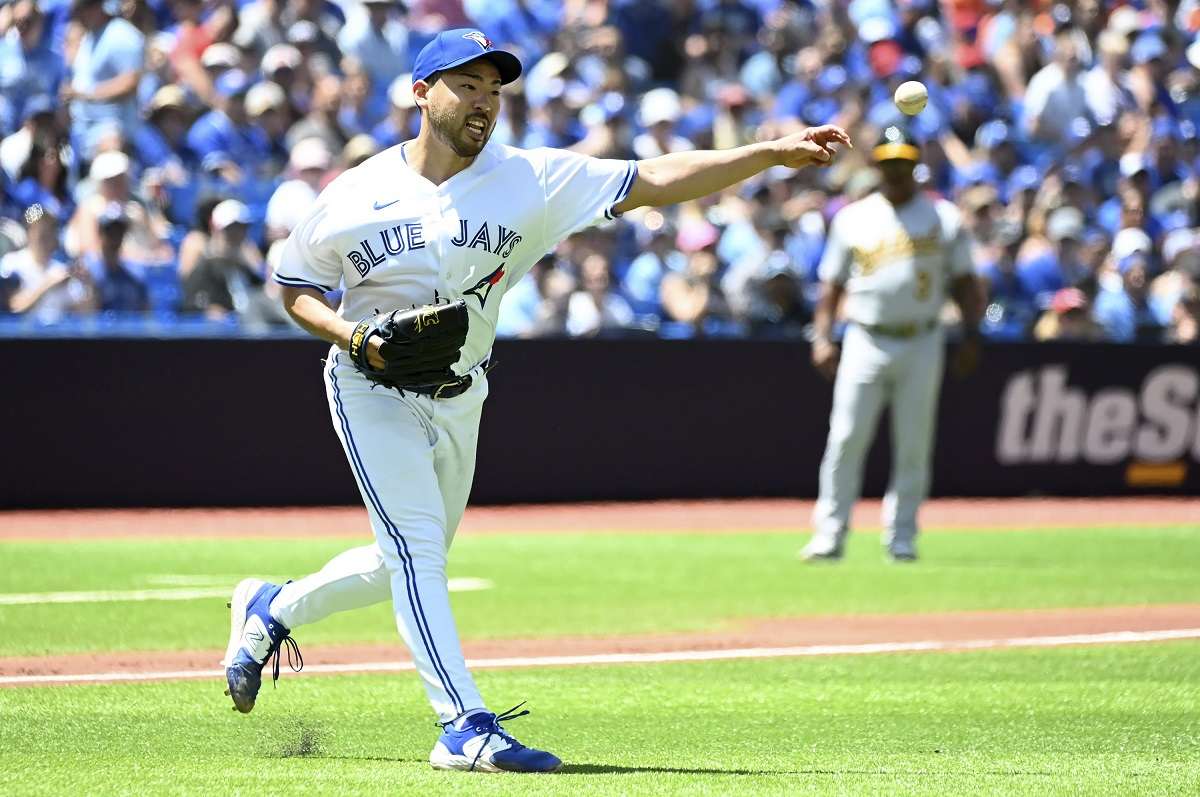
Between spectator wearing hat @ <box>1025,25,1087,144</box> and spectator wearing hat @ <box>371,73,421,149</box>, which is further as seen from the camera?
spectator wearing hat @ <box>1025,25,1087,144</box>

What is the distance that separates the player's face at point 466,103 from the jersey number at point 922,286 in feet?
21.8

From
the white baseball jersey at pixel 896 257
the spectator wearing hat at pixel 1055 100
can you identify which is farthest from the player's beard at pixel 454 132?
the spectator wearing hat at pixel 1055 100

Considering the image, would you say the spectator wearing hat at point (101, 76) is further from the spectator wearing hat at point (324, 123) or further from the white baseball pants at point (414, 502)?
the white baseball pants at point (414, 502)

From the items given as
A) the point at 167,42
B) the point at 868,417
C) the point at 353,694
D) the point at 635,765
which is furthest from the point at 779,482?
the point at 635,765

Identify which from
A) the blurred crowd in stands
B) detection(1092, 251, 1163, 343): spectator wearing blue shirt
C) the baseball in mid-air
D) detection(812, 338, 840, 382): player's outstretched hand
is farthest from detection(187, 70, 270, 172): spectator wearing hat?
the baseball in mid-air

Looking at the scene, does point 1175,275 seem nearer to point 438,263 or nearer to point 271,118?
point 271,118

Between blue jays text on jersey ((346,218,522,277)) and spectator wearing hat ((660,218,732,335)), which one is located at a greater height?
blue jays text on jersey ((346,218,522,277))

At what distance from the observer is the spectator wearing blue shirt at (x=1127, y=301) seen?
58.5ft

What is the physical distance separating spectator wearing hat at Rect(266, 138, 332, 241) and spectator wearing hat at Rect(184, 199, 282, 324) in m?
0.34

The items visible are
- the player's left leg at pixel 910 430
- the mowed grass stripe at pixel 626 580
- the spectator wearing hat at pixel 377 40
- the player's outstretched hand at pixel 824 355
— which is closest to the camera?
the mowed grass stripe at pixel 626 580

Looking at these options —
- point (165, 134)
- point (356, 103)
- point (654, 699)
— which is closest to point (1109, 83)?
point (356, 103)

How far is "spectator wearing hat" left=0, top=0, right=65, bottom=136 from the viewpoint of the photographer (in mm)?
15805

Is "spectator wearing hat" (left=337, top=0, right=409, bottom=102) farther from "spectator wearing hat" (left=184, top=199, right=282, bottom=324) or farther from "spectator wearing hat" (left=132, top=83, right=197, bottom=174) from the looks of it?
"spectator wearing hat" (left=184, top=199, right=282, bottom=324)

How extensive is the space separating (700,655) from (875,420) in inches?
163
